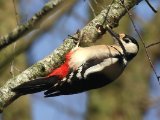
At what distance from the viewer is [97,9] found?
3.79m

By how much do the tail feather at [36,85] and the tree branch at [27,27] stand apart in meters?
0.26

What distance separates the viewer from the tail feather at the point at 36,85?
11.0 feet

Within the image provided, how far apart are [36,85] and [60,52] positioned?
263mm

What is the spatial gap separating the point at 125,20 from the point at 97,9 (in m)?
3.72

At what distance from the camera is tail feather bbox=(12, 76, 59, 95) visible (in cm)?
337

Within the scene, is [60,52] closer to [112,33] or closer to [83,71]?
[83,71]

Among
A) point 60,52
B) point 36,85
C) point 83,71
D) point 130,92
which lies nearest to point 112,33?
point 83,71

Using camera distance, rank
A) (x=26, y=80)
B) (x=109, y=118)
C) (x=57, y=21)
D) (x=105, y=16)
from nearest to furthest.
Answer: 1. (x=26, y=80)
2. (x=105, y=16)
3. (x=57, y=21)
4. (x=109, y=118)

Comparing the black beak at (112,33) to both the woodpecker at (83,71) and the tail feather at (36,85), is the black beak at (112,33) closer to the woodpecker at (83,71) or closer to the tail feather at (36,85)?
the woodpecker at (83,71)

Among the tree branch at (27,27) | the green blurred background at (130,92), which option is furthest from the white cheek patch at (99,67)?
the green blurred background at (130,92)

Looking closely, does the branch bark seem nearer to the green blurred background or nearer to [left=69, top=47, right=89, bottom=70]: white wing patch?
[left=69, top=47, right=89, bottom=70]: white wing patch

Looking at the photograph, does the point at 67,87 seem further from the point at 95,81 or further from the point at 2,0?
the point at 2,0

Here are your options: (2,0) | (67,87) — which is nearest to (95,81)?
(67,87)

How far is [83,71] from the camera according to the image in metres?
3.82
